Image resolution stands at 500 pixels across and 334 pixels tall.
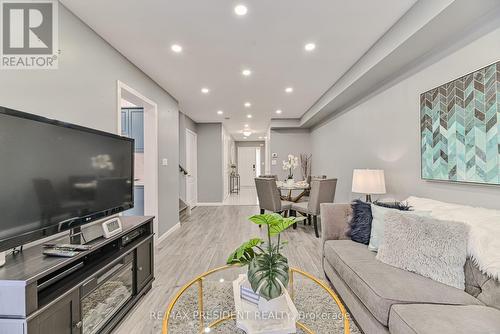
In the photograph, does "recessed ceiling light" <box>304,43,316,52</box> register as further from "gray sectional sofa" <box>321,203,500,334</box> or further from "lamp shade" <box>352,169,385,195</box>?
"gray sectional sofa" <box>321,203,500,334</box>

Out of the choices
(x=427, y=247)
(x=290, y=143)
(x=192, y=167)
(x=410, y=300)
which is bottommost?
(x=410, y=300)

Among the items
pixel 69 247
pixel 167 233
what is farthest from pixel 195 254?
pixel 69 247

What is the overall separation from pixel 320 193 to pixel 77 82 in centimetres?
341

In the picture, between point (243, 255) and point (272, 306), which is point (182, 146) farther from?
point (272, 306)

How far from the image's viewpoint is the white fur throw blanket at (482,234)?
1.31 meters

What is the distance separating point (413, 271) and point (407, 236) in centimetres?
23

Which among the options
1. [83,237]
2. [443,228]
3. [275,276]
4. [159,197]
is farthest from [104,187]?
[443,228]

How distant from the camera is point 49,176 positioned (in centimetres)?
135

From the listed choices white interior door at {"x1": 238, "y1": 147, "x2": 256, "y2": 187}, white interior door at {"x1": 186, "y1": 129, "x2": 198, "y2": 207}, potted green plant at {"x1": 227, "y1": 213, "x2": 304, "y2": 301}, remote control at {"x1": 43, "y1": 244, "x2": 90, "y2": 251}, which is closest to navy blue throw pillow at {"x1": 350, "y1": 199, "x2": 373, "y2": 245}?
potted green plant at {"x1": 227, "y1": 213, "x2": 304, "y2": 301}

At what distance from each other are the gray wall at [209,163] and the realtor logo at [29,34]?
17.2 feet

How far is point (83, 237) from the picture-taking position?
65.8 inches

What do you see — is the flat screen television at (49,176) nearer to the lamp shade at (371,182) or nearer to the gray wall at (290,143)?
the lamp shade at (371,182)

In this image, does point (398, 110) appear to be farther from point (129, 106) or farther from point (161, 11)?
point (129, 106)

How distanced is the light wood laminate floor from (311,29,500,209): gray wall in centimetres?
137
